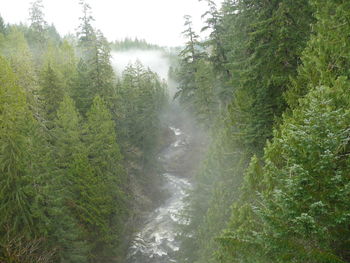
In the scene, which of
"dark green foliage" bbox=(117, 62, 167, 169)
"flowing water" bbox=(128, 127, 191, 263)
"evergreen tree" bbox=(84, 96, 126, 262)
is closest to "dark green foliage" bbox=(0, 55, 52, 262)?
"evergreen tree" bbox=(84, 96, 126, 262)

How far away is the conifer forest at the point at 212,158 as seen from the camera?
17.1ft

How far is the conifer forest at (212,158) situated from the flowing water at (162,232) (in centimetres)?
14

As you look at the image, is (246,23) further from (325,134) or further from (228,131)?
(325,134)

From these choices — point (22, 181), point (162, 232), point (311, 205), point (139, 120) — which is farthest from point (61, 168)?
point (311, 205)

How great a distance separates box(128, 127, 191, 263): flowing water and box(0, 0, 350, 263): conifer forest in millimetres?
136

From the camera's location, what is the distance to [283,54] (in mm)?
12688

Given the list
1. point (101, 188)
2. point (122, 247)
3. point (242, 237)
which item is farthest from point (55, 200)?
point (242, 237)

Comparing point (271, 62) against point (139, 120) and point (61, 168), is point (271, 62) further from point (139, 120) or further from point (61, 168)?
point (139, 120)

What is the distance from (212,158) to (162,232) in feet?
47.9

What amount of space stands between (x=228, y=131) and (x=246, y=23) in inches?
288

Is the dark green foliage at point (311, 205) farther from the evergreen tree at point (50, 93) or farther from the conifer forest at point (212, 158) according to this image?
the evergreen tree at point (50, 93)

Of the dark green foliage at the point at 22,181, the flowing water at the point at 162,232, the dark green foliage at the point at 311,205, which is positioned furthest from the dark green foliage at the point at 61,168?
the dark green foliage at the point at 311,205

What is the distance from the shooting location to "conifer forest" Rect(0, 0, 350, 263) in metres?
5.23

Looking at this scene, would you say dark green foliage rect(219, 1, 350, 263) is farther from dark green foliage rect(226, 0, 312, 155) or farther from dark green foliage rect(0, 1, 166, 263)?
dark green foliage rect(0, 1, 166, 263)
